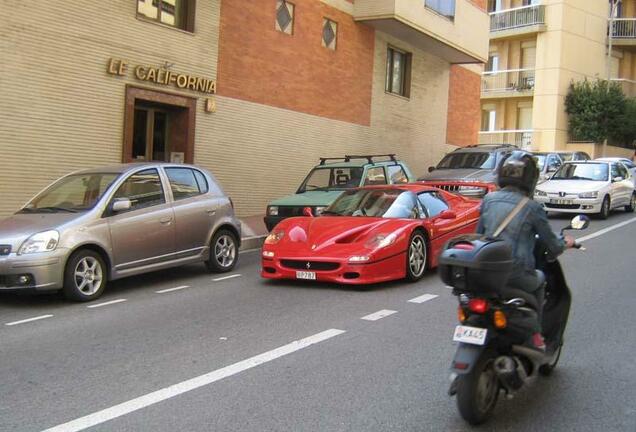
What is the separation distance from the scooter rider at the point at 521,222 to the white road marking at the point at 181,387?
6.83ft

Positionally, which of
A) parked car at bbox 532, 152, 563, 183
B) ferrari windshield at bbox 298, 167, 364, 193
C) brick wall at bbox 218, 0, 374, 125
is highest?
brick wall at bbox 218, 0, 374, 125

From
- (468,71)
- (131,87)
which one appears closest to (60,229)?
(131,87)

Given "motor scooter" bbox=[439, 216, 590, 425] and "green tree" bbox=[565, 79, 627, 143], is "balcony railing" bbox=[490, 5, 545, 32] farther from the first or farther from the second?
"motor scooter" bbox=[439, 216, 590, 425]

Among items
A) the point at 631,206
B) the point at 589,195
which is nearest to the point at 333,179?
the point at 589,195

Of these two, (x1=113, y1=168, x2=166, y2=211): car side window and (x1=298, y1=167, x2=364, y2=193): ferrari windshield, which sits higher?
(x1=298, y1=167, x2=364, y2=193): ferrari windshield

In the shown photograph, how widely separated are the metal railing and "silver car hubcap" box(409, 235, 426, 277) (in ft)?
118

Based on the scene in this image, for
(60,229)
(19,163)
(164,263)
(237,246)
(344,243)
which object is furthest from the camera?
(19,163)

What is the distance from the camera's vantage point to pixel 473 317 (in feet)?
13.0

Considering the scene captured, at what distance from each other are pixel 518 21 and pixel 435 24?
59.0ft

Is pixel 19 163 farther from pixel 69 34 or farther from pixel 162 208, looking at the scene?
pixel 162 208

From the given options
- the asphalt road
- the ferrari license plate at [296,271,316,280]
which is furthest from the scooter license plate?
the ferrari license plate at [296,271,316,280]

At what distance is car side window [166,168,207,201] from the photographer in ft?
29.9

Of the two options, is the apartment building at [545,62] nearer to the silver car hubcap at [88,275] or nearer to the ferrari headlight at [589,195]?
the ferrari headlight at [589,195]

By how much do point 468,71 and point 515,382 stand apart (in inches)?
1001
